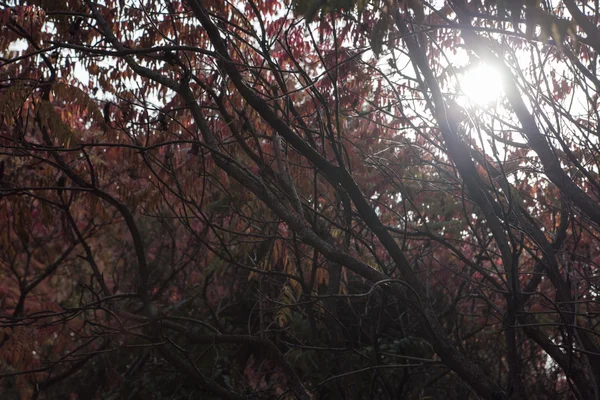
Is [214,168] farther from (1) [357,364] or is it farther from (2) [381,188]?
(1) [357,364]

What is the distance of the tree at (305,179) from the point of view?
318cm

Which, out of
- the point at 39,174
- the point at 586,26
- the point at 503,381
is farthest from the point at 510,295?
the point at 503,381

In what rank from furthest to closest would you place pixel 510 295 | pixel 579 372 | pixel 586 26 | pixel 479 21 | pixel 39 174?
1. pixel 39 174
2. pixel 479 21
3. pixel 579 372
4. pixel 510 295
5. pixel 586 26

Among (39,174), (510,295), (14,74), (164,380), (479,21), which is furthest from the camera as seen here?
(164,380)

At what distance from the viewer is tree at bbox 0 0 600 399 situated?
10.4 feet

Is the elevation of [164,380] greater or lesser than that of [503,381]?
lesser

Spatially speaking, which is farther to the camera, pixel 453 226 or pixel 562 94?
pixel 453 226

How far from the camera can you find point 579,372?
3.84m

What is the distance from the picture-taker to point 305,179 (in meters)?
5.12

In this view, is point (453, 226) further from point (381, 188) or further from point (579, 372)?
point (579, 372)

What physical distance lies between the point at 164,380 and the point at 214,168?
3048 millimetres

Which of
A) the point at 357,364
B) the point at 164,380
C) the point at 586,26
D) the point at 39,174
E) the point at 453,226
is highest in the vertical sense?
the point at 453,226

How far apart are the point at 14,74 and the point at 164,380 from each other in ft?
12.7

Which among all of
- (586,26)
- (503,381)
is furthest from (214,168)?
(503,381)
